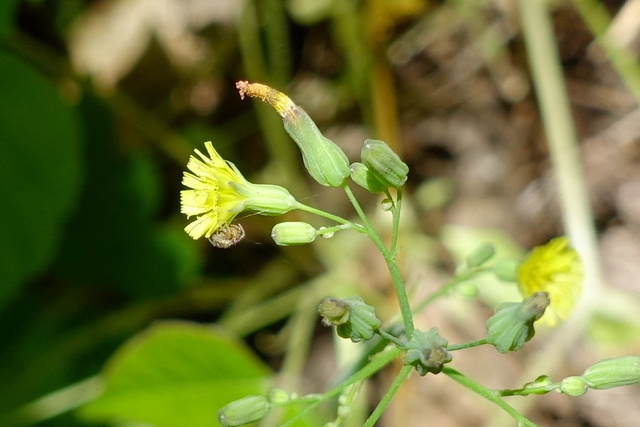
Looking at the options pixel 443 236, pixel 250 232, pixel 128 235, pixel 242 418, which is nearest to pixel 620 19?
pixel 443 236

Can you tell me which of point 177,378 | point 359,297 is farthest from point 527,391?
point 177,378

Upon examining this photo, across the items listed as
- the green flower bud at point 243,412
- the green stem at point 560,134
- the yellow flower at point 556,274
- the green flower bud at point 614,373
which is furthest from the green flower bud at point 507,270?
the green stem at point 560,134

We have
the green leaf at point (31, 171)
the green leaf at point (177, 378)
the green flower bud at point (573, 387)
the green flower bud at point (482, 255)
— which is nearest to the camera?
the green flower bud at point (573, 387)

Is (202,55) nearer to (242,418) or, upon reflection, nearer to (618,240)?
(618,240)

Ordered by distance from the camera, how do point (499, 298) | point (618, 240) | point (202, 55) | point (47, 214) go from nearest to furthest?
point (47, 214), point (499, 298), point (618, 240), point (202, 55)

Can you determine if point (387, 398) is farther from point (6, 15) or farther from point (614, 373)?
point (6, 15)

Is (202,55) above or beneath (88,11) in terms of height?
beneath

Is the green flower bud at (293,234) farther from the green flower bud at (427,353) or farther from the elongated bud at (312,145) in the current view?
the green flower bud at (427,353)

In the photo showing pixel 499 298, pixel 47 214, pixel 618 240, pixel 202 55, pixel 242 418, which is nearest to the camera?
pixel 242 418
